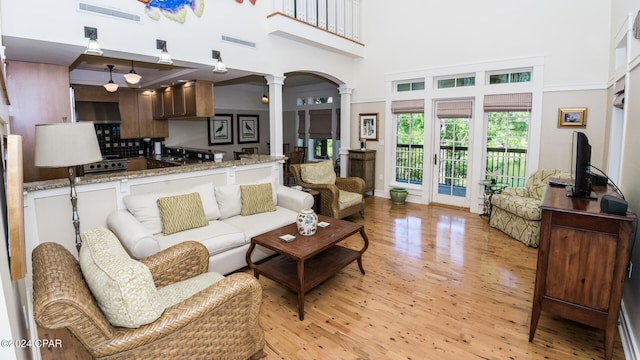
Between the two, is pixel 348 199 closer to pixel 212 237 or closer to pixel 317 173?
pixel 317 173

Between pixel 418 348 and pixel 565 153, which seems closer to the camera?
pixel 418 348

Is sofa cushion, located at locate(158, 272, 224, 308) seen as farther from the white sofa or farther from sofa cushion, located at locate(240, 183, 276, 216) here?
sofa cushion, located at locate(240, 183, 276, 216)

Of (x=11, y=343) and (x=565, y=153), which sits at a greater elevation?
(x=565, y=153)

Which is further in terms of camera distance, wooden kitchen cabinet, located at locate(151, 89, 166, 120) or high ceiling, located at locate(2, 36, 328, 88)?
wooden kitchen cabinet, located at locate(151, 89, 166, 120)

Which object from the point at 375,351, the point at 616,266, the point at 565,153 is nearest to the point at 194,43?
the point at 375,351

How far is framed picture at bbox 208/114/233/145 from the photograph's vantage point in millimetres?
8758

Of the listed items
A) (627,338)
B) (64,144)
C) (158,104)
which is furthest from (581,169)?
(158,104)

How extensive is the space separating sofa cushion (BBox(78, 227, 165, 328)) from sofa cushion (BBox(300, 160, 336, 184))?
3685mm

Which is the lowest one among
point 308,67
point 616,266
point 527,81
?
point 616,266

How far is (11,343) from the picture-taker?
109 cm

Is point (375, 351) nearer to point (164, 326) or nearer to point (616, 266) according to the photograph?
point (164, 326)

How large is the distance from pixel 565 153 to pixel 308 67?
437 cm

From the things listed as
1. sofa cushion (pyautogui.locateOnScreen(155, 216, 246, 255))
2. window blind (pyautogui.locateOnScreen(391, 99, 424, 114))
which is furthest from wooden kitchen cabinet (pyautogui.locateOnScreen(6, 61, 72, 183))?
window blind (pyautogui.locateOnScreen(391, 99, 424, 114))

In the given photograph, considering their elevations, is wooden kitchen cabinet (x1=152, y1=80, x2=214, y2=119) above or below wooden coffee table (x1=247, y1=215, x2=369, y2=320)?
above
